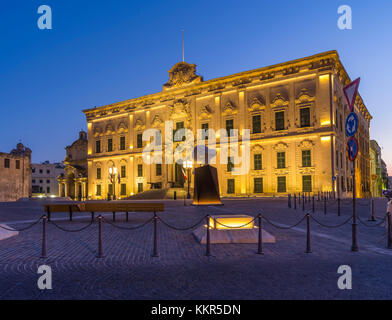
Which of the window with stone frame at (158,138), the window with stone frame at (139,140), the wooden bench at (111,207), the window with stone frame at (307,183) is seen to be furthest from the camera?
the window with stone frame at (139,140)

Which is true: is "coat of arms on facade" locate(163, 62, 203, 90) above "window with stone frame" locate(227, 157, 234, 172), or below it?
above

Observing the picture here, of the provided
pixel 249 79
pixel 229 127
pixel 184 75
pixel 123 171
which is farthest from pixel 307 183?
pixel 123 171

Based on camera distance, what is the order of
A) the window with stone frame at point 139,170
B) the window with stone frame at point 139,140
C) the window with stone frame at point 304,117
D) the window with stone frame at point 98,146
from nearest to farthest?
the window with stone frame at point 304,117 < the window with stone frame at point 139,170 < the window with stone frame at point 139,140 < the window with stone frame at point 98,146

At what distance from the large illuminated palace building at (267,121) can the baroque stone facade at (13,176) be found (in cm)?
1759

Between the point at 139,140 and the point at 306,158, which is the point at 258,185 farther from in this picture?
the point at 139,140

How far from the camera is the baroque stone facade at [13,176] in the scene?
169 ft

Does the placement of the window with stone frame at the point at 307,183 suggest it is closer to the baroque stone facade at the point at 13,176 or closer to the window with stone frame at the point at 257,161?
the window with stone frame at the point at 257,161

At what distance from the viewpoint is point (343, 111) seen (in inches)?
1576

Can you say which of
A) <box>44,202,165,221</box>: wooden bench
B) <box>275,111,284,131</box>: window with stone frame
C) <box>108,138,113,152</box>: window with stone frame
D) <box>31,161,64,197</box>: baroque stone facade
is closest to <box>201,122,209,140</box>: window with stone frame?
<box>275,111,284,131</box>: window with stone frame

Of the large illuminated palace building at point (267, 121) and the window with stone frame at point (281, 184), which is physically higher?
the large illuminated palace building at point (267, 121)

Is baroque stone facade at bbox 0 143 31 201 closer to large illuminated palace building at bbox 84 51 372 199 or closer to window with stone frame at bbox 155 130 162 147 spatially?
large illuminated palace building at bbox 84 51 372 199

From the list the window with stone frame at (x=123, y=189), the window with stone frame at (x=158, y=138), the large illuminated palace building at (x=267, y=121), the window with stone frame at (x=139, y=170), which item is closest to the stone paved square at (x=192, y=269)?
the large illuminated palace building at (x=267, y=121)

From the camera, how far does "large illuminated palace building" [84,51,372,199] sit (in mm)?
34969
